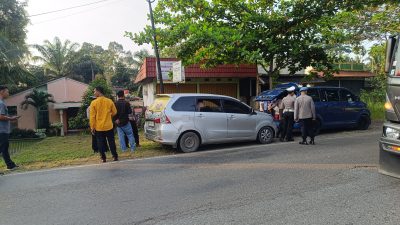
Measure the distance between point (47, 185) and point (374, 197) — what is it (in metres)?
5.54

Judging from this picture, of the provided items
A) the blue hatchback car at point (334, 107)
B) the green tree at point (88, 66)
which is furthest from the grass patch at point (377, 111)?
the green tree at point (88, 66)

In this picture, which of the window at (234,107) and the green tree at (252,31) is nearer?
the window at (234,107)

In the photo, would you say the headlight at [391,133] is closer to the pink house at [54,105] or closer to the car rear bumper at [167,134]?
the car rear bumper at [167,134]

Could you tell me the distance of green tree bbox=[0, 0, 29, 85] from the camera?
22578 millimetres

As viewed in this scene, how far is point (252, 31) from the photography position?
13266 mm

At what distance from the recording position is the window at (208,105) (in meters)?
9.73

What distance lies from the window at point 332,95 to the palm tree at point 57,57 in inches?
1271

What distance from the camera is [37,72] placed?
43.1m

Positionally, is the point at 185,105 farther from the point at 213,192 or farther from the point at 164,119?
the point at 213,192

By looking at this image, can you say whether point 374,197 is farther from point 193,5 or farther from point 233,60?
point 193,5

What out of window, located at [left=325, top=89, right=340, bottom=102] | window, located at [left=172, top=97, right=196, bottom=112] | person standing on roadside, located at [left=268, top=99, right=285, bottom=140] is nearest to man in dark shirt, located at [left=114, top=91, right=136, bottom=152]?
window, located at [left=172, top=97, right=196, bottom=112]

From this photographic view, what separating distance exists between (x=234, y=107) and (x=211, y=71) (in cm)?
685

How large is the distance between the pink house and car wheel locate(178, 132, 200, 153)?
19101 millimetres

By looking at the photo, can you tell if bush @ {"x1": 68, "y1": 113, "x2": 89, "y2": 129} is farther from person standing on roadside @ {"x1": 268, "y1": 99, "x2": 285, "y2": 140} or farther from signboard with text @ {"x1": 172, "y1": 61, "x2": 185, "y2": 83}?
person standing on roadside @ {"x1": 268, "y1": 99, "x2": 285, "y2": 140}
